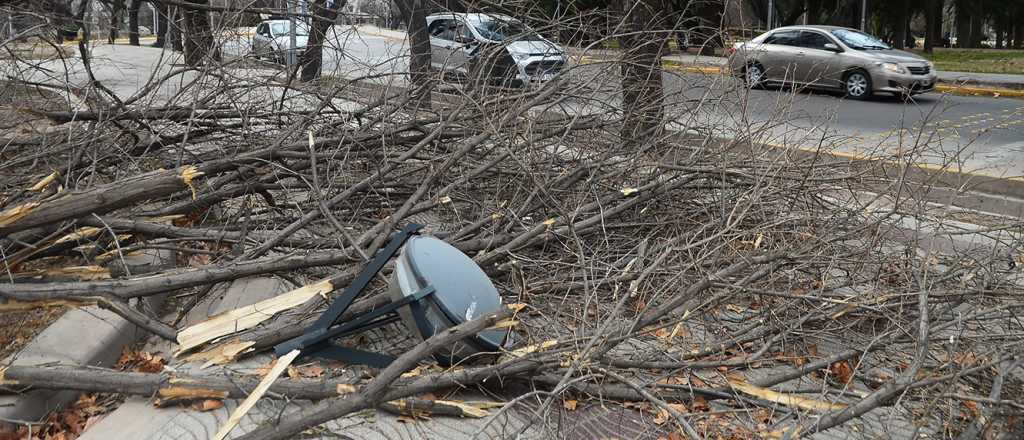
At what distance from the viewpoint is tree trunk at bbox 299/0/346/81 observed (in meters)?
6.71

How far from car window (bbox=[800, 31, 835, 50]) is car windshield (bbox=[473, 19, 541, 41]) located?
11.1m

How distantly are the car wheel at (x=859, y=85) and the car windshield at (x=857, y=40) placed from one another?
2.94ft

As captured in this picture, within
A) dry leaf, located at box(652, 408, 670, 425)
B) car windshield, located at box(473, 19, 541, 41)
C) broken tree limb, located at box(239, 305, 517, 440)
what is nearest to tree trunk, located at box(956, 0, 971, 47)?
car windshield, located at box(473, 19, 541, 41)

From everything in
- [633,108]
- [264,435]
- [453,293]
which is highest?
[633,108]

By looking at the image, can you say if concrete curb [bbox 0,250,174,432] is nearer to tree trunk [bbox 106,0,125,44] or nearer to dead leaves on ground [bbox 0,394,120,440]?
dead leaves on ground [bbox 0,394,120,440]

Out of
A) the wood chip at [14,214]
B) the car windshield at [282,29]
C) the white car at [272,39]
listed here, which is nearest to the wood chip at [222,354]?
the wood chip at [14,214]

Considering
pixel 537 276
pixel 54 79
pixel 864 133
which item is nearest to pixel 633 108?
pixel 537 276

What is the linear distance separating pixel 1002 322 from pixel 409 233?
282 cm

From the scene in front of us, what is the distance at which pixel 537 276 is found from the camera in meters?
4.75

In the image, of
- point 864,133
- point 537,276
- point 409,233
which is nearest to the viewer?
point 409,233

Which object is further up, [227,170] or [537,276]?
[227,170]

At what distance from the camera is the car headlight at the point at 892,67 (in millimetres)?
15539

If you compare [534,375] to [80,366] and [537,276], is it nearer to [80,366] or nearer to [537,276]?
[537,276]

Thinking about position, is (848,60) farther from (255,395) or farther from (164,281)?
(255,395)
